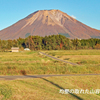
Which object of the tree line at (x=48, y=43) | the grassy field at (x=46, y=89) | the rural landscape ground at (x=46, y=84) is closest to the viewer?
the grassy field at (x=46, y=89)

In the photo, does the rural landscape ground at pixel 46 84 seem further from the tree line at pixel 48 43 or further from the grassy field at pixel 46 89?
the tree line at pixel 48 43

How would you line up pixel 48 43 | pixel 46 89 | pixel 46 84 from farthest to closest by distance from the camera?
Result: pixel 48 43, pixel 46 84, pixel 46 89

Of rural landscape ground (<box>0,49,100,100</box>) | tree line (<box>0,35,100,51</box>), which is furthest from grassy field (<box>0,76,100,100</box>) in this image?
tree line (<box>0,35,100,51</box>)

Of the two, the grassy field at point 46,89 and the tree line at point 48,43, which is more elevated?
the tree line at point 48,43

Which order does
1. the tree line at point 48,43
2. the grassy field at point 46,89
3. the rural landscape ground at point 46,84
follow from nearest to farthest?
the grassy field at point 46,89, the rural landscape ground at point 46,84, the tree line at point 48,43

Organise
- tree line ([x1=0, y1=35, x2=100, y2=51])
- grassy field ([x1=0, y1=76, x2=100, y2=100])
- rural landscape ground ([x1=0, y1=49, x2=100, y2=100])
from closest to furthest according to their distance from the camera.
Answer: grassy field ([x1=0, y1=76, x2=100, y2=100]) < rural landscape ground ([x1=0, y1=49, x2=100, y2=100]) < tree line ([x1=0, y1=35, x2=100, y2=51])

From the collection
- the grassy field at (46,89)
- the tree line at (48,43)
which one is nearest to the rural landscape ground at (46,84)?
the grassy field at (46,89)

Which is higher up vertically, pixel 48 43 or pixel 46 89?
pixel 48 43

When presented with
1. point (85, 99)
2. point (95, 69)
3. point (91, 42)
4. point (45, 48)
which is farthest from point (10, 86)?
point (91, 42)

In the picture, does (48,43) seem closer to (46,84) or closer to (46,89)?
(46,84)

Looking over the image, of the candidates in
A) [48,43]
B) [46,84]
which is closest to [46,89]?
[46,84]

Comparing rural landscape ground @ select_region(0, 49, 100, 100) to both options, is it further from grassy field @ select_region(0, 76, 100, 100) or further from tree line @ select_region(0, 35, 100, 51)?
tree line @ select_region(0, 35, 100, 51)

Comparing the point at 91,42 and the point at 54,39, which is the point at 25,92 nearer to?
the point at 54,39

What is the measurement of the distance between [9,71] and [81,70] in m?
11.1
